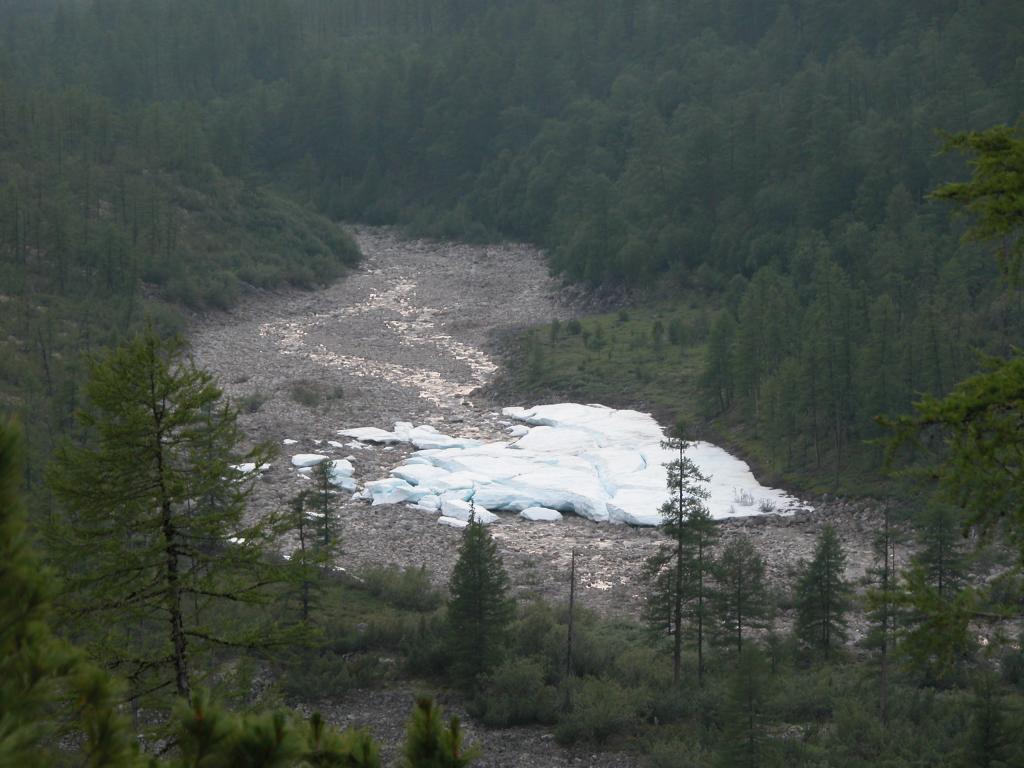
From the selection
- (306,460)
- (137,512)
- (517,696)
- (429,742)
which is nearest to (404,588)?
(517,696)

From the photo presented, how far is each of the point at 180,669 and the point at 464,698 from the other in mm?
8978

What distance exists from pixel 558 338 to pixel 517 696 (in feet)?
103

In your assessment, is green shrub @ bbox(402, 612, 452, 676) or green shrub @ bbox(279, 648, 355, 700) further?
green shrub @ bbox(402, 612, 452, 676)

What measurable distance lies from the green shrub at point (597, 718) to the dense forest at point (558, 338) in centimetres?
6

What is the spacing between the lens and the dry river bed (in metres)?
25.0

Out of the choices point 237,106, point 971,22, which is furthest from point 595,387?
point 237,106

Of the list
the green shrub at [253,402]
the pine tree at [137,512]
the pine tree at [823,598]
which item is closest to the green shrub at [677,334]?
the green shrub at [253,402]

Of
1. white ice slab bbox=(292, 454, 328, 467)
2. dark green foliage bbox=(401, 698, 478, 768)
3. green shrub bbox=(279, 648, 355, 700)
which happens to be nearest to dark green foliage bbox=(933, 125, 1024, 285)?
dark green foliage bbox=(401, 698, 478, 768)

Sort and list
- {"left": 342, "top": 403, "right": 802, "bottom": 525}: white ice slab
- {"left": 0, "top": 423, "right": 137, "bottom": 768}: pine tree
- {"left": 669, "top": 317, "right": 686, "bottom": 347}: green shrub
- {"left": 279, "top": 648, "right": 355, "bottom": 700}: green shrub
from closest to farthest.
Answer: {"left": 0, "top": 423, "right": 137, "bottom": 768}: pine tree < {"left": 279, "top": 648, "right": 355, "bottom": 700}: green shrub < {"left": 342, "top": 403, "right": 802, "bottom": 525}: white ice slab < {"left": 669, "top": 317, "right": 686, "bottom": 347}: green shrub

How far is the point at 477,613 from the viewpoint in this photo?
17359mm

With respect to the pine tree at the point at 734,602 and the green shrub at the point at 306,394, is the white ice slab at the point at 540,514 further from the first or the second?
the green shrub at the point at 306,394

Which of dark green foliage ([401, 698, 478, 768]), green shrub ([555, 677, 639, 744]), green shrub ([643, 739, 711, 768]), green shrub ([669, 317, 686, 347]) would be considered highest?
green shrub ([669, 317, 686, 347])

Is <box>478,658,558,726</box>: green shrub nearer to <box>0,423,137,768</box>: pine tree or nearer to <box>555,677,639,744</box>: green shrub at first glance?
<box>555,677,639,744</box>: green shrub

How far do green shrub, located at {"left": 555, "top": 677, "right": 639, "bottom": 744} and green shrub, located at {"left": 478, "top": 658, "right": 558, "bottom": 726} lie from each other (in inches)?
18.1
